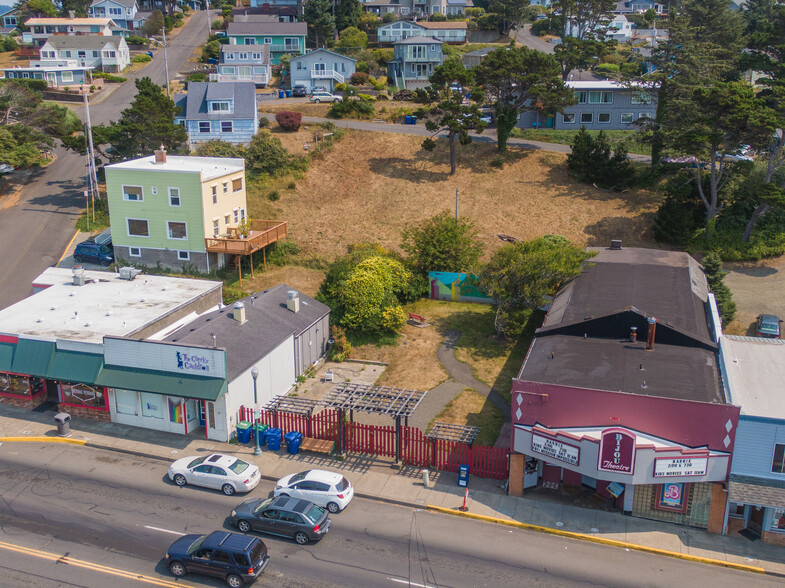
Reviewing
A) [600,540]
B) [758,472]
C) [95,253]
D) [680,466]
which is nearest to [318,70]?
[95,253]

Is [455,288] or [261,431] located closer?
[261,431]

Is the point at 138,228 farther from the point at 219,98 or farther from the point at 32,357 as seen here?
the point at 219,98

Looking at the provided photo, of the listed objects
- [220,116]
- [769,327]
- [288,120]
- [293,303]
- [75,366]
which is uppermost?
[220,116]

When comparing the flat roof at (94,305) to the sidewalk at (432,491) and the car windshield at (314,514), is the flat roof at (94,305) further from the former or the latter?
the car windshield at (314,514)

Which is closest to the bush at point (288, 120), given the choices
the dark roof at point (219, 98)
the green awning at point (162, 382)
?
the dark roof at point (219, 98)

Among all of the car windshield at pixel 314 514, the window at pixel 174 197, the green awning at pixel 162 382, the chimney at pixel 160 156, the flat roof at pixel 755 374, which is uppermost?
the chimney at pixel 160 156
